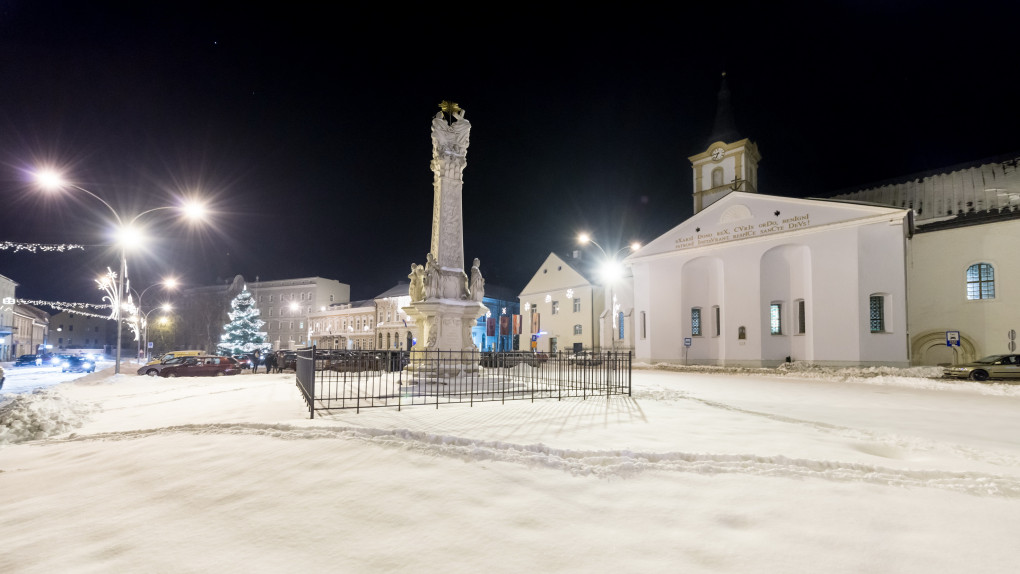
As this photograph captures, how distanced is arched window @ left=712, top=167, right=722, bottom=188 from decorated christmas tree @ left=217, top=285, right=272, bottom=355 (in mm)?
42569

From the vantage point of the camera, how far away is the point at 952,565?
3.41 meters

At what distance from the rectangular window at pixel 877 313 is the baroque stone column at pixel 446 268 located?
23310 millimetres

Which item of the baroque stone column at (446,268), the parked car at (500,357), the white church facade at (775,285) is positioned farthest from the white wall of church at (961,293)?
the baroque stone column at (446,268)

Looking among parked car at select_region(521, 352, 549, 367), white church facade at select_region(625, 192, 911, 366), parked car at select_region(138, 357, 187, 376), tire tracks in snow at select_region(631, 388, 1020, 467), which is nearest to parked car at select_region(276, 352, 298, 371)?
parked car at select_region(138, 357, 187, 376)

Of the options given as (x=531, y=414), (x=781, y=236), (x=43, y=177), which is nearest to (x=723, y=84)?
(x=781, y=236)

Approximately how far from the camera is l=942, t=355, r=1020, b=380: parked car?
19.0m

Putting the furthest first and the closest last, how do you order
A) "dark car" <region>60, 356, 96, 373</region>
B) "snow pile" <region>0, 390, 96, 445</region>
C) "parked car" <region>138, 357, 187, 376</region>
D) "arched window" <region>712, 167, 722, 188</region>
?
1. "arched window" <region>712, 167, 722, 188</region>
2. "dark car" <region>60, 356, 96, 373</region>
3. "parked car" <region>138, 357, 187, 376</region>
4. "snow pile" <region>0, 390, 96, 445</region>

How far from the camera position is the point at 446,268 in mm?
15734

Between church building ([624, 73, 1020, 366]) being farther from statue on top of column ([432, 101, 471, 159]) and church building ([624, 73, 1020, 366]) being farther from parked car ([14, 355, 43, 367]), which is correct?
parked car ([14, 355, 43, 367])

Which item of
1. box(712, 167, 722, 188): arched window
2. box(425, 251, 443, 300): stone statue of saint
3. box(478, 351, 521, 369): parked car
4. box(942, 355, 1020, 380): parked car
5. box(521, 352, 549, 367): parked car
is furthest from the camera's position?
box(712, 167, 722, 188): arched window

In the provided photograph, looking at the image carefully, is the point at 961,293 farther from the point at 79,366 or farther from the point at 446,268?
the point at 79,366

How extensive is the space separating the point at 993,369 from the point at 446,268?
2194cm

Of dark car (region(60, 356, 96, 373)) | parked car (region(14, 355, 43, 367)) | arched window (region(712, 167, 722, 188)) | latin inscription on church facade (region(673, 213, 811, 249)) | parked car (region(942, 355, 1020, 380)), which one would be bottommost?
parked car (region(14, 355, 43, 367))

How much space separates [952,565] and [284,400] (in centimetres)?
1253
